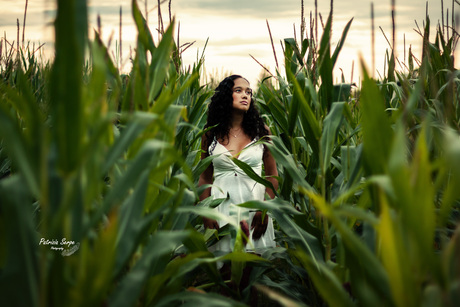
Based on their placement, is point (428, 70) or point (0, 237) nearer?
point (0, 237)

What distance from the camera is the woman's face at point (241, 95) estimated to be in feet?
6.72

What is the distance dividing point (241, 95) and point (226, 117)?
0.15m

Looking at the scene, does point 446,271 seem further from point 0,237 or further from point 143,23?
point 143,23

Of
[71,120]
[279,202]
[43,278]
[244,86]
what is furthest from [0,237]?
[244,86]

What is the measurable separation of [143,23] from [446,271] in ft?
3.22

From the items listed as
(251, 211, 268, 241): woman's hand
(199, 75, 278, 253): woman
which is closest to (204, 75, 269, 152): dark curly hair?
(199, 75, 278, 253): woman

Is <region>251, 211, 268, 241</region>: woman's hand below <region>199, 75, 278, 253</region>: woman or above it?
below

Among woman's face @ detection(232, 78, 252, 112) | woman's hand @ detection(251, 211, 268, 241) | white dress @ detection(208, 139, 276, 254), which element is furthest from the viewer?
woman's face @ detection(232, 78, 252, 112)

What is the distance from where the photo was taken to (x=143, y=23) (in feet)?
4.06

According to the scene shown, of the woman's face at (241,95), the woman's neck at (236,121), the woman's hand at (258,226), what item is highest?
the woman's face at (241,95)

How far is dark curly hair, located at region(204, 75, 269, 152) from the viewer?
83.0 inches

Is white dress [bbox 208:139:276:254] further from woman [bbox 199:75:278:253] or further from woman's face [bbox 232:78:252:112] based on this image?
woman's face [bbox 232:78:252:112]

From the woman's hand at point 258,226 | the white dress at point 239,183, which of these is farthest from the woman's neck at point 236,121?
the woman's hand at point 258,226

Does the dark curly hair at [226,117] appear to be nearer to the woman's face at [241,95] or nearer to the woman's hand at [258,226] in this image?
the woman's face at [241,95]
